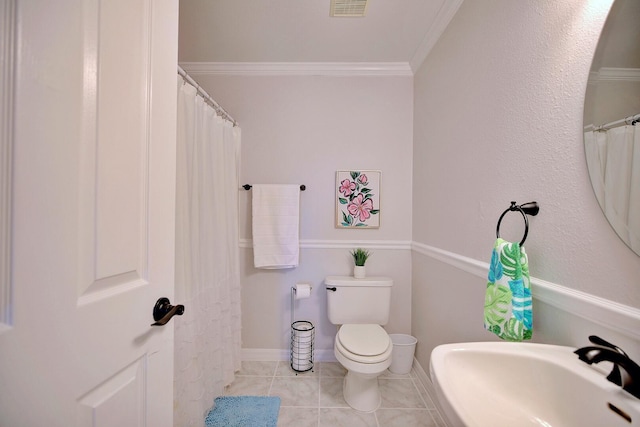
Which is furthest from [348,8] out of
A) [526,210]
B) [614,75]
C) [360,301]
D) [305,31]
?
[360,301]

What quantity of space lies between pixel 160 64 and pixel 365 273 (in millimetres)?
1841

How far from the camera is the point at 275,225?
2.06m

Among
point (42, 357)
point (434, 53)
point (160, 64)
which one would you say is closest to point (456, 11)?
point (434, 53)

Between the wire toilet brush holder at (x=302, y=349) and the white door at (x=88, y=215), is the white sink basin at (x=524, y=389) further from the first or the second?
the wire toilet brush holder at (x=302, y=349)

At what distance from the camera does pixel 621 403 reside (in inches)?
20.4

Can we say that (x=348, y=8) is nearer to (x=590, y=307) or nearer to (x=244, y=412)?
(x=590, y=307)

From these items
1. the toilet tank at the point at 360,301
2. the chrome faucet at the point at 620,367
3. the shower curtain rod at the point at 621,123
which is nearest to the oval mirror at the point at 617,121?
the shower curtain rod at the point at 621,123

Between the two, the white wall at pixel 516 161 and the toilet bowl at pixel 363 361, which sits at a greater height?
the white wall at pixel 516 161

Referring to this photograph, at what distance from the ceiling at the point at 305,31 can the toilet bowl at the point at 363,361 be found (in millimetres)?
1995

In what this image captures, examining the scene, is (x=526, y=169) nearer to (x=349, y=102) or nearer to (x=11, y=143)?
(x=11, y=143)

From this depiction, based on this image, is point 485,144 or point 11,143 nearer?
point 11,143

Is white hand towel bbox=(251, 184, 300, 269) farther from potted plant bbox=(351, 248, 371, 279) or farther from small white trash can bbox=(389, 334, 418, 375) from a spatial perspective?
small white trash can bbox=(389, 334, 418, 375)

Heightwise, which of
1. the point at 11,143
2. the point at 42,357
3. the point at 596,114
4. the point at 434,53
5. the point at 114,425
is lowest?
the point at 114,425

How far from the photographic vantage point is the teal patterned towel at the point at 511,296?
2.73ft
